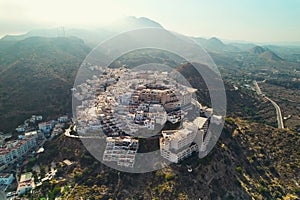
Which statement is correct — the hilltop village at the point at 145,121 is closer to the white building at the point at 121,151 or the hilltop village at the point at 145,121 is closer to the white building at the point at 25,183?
the white building at the point at 121,151

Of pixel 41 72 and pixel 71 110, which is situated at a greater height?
pixel 41 72

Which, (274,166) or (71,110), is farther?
(71,110)

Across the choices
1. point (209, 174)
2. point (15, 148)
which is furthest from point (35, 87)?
point (209, 174)

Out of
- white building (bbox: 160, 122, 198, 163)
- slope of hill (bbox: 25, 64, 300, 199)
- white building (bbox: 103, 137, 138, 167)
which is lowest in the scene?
slope of hill (bbox: 25, 64, 300, 199)

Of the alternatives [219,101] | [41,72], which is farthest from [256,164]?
[41,72]

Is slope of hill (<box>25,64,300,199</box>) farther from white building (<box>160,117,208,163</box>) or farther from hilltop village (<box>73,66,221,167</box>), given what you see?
hilltop village (<box>73,66,221,167</box>)

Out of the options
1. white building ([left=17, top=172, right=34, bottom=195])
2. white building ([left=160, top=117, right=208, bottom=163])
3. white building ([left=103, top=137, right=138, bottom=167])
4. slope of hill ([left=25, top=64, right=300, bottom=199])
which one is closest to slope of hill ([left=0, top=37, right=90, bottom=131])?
slope of hill ([left=25, top=64, right=300, bottom=199])

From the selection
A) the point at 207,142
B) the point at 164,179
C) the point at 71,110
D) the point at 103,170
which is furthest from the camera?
the point at 71,110

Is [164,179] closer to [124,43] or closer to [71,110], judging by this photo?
[71,110]

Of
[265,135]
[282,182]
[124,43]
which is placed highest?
[124,43]
